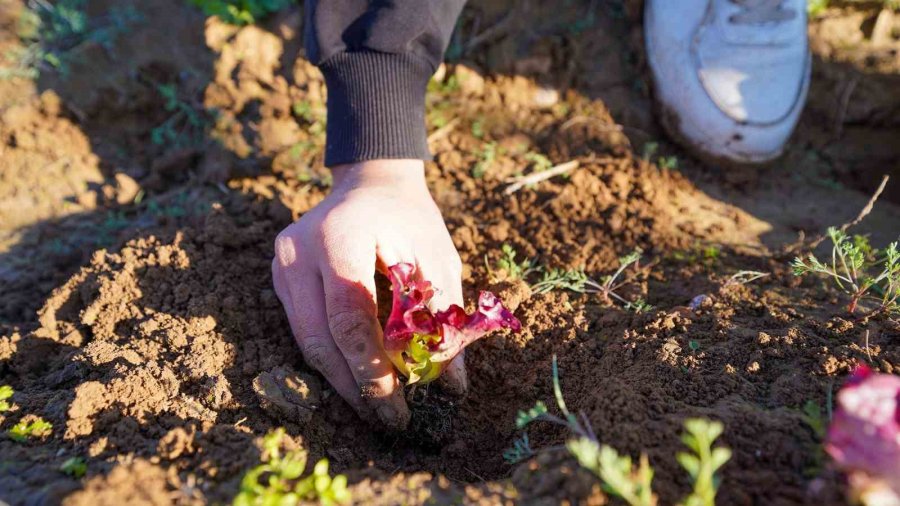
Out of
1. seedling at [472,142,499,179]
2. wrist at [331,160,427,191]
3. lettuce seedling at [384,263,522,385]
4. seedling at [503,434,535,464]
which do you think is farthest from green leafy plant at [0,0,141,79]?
seedling at [503,434,535,464]

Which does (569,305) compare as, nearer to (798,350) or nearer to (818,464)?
(798,350)

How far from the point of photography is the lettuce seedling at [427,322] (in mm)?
1976

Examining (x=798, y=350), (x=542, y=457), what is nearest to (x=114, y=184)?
(x=542, y=457)

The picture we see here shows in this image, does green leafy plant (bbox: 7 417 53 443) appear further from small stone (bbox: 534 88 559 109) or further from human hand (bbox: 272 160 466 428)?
small stone (bbox: 534 88 559 109)

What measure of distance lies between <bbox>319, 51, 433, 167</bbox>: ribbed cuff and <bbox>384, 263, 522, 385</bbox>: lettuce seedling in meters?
0.83

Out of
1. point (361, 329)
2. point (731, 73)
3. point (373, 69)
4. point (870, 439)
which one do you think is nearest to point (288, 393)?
point (361, 329)

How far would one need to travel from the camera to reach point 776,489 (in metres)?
1.60

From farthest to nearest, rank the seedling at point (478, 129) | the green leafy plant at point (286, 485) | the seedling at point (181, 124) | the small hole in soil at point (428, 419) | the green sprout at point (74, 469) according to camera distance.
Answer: the seedling at point (181, 124) < the seedling at point (478, 129) < the small hole in soil at point (428, 419) < the green sprout at point (74, 469) < the green leafy plant at point (286, 485)

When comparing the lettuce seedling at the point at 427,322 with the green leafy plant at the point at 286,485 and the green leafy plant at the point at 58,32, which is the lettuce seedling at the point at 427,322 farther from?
the green leafy plant at the point at 58,32

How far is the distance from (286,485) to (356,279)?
70 centimetres

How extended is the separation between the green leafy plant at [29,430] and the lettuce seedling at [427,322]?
1074 millimetres

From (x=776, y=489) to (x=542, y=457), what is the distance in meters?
0.59

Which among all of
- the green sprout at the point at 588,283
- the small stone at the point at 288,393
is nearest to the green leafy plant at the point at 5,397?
the small stone at the point at 288,393

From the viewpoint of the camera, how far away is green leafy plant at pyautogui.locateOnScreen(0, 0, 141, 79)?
3.97 m
